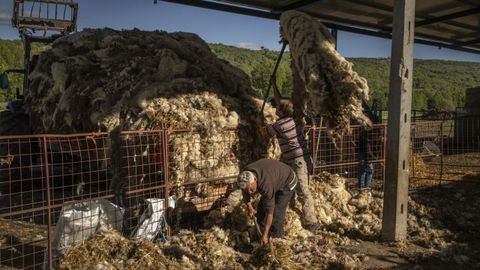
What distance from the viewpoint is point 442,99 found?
141ft

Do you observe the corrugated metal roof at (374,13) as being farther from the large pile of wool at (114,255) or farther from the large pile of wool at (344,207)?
the large pile of wool at (114,255)

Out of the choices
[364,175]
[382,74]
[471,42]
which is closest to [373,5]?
[364,175]

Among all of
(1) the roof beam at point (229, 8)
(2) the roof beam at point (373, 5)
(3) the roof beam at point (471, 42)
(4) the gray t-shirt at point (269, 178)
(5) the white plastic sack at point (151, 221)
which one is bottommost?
(5) the white plastic sack at point (151, 221)

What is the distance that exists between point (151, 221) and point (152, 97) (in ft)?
5.89

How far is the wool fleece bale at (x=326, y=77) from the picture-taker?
5344 millimetres

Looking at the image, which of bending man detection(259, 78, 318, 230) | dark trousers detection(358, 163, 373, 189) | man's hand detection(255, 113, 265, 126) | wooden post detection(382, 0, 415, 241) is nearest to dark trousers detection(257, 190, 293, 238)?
bending man detection(259, 78, 318, 230)

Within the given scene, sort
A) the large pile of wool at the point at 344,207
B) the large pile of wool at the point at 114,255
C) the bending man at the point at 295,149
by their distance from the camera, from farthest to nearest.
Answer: the large pile of wool at the point at 344,207
the bending man at the point at 295,149
the large pile of wool at the point at 114,255

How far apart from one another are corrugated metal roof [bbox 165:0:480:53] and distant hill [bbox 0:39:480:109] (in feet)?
64.5

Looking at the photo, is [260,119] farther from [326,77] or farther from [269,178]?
[269,178]

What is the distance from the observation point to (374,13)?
9719 mm

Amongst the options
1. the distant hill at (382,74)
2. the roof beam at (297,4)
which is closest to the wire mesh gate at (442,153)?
the roof beam at (297,4)

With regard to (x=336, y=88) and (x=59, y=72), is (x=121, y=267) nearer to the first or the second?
(x=336, y=88)

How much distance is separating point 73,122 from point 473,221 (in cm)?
637

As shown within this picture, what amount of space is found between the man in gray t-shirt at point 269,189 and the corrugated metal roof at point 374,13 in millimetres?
4176
